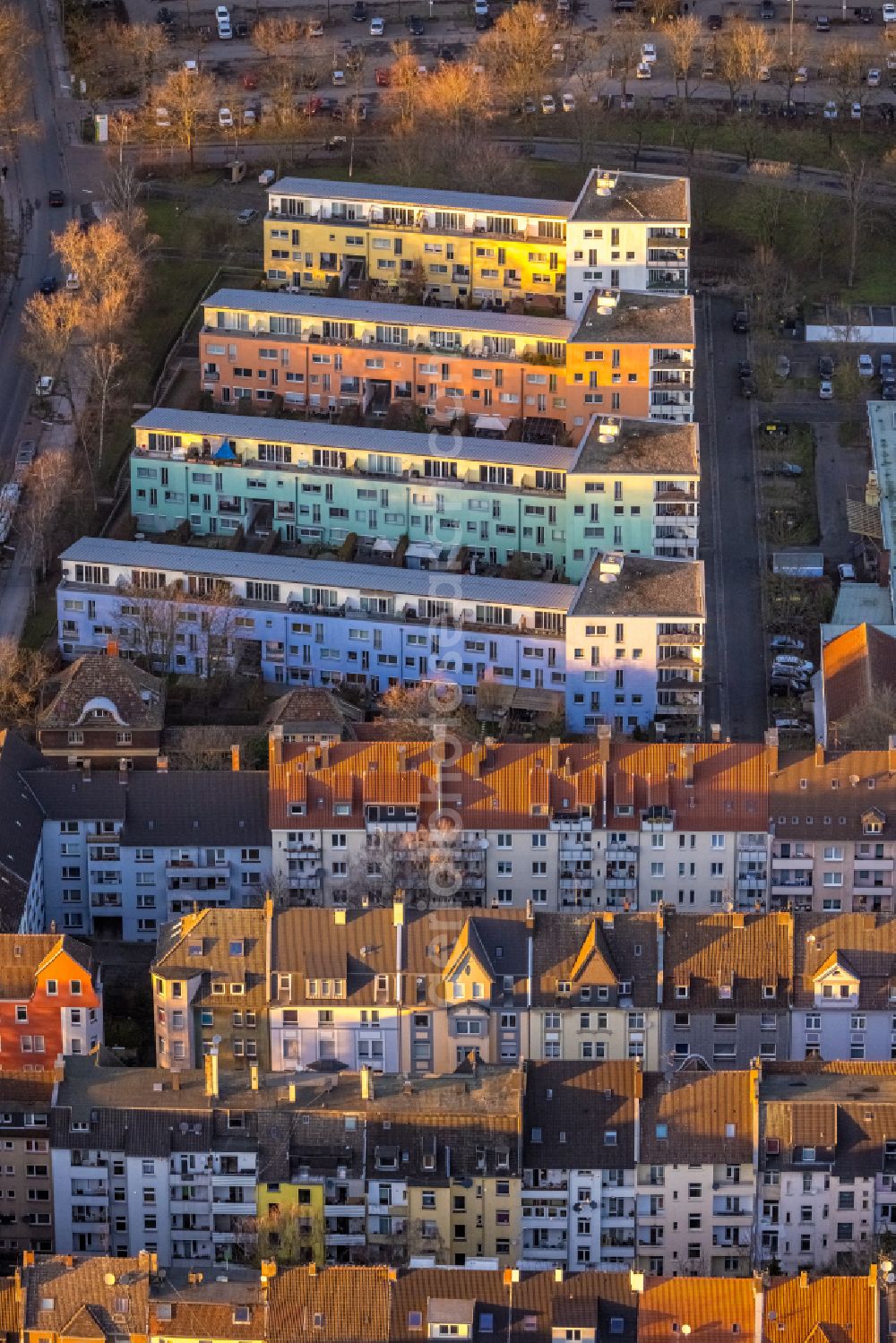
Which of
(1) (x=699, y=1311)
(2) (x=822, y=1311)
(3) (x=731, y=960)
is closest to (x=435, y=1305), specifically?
(1) (x=699, y=1311)

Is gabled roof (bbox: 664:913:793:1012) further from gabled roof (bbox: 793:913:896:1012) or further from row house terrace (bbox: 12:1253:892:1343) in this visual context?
row house terrace (bbox: 12:1253:892:1343)

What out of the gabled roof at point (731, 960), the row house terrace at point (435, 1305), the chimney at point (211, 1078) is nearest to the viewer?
the row house terrace at point (435, 1305)

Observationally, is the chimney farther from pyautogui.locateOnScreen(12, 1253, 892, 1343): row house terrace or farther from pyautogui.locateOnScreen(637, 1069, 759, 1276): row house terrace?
pyautogui.locateOnScreen(637, 1069, 759, 1276): row house terrace

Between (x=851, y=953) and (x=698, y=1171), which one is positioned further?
(x=851, y=953)

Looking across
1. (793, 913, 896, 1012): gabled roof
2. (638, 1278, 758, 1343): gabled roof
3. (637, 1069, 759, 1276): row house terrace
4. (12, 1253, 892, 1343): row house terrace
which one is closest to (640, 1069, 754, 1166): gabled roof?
(637, 1069, 759, 1276): row house terrace

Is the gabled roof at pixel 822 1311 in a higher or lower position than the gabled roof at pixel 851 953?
lower

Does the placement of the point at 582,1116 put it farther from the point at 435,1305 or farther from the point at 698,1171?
the point at 435,1305

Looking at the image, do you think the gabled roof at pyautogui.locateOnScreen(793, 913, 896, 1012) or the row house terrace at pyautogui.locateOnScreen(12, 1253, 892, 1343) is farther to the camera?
the gabled roof at pyautogui.locateOnScreen(793, 913, 896, 1012)

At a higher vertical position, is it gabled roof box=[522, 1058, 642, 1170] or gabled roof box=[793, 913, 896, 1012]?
gabled roof box=[793, 913, 896, 1012]

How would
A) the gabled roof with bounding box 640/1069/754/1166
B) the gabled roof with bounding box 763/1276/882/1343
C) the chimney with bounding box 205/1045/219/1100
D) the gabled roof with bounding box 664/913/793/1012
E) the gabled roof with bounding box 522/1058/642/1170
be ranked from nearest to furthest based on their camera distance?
1. the gabled roof with bounding box 763/1276/882/1343
2. the gabled roof with bounding box 640/1069/754/1166
3. the gabled roof with bounding box 522/1058/642/1170
4. the chimney with bounding box 205/1045/219/1100
5. the gabled roof with bounding box 664/913/793/1012

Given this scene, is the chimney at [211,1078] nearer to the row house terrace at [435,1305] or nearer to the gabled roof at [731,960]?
the row house terrace at [435,1305]

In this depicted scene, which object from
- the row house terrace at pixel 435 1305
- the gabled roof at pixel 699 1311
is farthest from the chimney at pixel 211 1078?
the gabled roof at pixel 699 1311

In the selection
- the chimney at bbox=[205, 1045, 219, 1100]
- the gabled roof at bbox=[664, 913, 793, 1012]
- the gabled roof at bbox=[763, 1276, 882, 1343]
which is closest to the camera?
the gabled roof at bbox=[763, 1276, 882, 1343]
